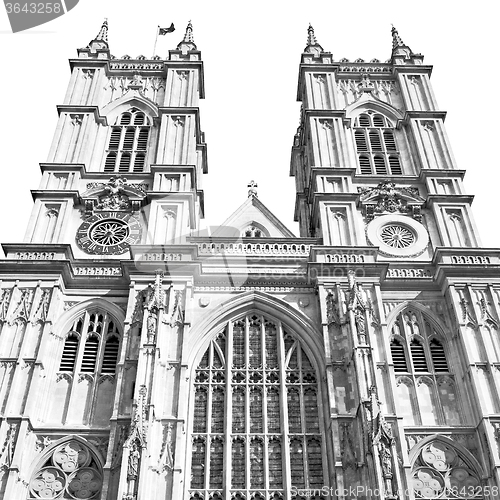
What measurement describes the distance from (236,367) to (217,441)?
8.34 ft

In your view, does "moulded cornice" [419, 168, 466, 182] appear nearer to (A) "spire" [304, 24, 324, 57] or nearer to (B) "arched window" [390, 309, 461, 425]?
(B) "arched window" [390, 309, 461, 425]

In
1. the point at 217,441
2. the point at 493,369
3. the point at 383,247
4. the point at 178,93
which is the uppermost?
the point at 178,93

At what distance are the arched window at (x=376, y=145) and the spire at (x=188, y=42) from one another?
920 centimetres

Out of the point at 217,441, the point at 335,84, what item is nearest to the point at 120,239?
the point at 217,441

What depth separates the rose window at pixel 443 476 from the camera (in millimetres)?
20328

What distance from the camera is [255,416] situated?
22.0 m

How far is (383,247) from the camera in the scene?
26531mm

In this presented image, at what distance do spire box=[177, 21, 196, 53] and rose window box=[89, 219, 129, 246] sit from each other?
11992mm

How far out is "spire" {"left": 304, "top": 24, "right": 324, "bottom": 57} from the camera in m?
35.8

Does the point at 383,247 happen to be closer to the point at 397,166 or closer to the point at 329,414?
the point at 397,166

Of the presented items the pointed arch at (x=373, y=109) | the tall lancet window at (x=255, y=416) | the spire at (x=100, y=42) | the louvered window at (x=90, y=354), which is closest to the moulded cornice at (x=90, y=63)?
the spire at (x=100, y=42)

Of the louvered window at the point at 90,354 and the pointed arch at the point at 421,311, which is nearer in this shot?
the louvered window at the point at 90,354

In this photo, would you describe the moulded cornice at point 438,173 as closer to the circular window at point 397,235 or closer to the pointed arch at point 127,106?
the circular window at point 397,235

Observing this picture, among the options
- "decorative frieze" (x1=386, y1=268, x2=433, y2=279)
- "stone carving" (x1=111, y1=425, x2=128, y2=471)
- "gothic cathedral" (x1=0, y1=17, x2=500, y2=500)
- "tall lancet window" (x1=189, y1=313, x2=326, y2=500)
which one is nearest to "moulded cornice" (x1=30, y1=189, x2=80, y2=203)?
"gothic cathedral" (x1=0, y1=17, x2=500, y2=500)
